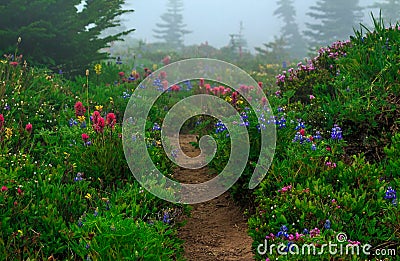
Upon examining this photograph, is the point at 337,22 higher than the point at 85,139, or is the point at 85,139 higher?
the point at 337,22

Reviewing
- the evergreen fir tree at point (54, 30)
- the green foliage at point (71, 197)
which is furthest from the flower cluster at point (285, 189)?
the evergreen fir tree at point (54, 30)

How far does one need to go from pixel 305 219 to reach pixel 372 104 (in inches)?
91.1

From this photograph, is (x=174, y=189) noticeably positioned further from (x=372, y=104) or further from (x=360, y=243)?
(x=372, y=104)

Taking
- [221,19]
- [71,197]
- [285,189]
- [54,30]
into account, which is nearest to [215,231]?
[285,189]

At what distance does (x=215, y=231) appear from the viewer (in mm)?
4590

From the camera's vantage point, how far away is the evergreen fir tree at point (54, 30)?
817 cm

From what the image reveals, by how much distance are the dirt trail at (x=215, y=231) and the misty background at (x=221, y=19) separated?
3288 inches

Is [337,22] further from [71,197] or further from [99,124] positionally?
[71,197]

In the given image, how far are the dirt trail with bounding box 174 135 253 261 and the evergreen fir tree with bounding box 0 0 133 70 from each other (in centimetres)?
449

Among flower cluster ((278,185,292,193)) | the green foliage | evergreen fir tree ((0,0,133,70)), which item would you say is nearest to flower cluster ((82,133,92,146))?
the green foliage

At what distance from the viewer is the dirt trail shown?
13.6ft

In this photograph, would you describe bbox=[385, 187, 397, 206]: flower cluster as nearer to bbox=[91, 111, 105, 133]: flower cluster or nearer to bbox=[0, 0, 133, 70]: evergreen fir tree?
bbox=[91, 111, 105, 133]: flower cluster

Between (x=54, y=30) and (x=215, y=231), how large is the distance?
5.58 metres

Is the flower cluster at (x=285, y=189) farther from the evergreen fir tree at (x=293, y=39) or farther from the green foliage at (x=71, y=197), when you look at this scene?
the evergreen fir tree at (x=293, y=39)
